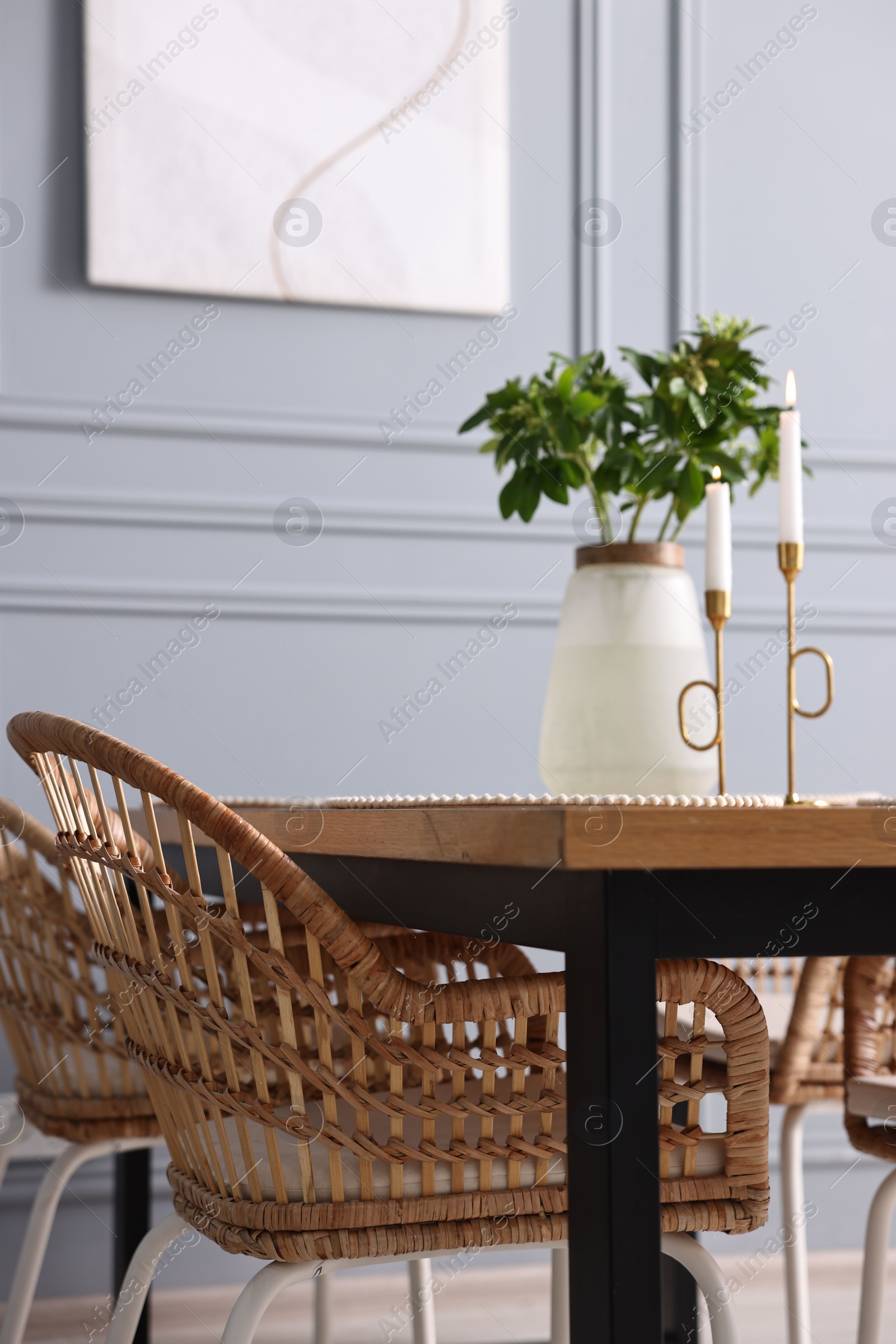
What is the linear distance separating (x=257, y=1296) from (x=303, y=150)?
177 centimetres

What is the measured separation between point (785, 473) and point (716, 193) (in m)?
1.50

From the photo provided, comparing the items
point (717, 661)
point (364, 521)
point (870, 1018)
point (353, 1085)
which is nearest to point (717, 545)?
point (717, 661)

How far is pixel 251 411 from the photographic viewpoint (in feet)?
6.82

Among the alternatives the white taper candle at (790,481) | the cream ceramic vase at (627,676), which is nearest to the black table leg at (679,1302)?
the cream ceramic vase at (627,676)

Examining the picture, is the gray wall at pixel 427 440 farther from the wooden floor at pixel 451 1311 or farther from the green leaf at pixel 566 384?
the green leaf at pixel 566 384

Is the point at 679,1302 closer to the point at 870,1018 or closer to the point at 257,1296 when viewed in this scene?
the point at 870,1018

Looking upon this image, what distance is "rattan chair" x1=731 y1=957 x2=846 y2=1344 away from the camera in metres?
1.45

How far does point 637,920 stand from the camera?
0.61 metres

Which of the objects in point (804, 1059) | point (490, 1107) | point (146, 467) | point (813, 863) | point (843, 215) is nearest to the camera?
point (813, 863)

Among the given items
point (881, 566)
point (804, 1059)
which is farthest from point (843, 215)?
point (804, 1059)

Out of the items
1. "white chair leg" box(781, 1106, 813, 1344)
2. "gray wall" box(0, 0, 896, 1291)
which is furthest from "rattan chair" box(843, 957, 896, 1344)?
"gray wall" box(0, 0, 896, 1291)

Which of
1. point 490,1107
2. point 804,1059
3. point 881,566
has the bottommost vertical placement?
point 804,1059

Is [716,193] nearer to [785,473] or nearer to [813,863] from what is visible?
[785,473]

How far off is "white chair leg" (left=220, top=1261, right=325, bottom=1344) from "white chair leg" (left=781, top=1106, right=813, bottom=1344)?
0.84m
